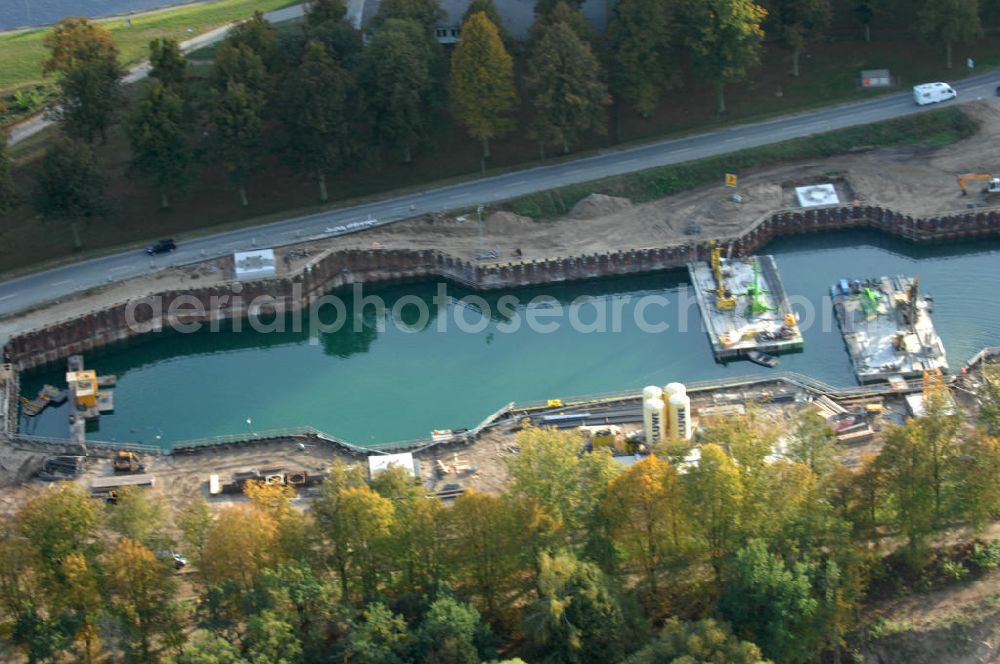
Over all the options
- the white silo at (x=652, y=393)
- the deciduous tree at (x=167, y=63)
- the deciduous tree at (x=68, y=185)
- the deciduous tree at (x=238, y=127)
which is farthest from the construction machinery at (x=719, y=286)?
the deciduous tree at (x=68, y=185)

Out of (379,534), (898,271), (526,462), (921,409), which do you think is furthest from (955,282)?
(379,534)

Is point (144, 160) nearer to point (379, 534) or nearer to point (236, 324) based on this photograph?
point (236, 324)

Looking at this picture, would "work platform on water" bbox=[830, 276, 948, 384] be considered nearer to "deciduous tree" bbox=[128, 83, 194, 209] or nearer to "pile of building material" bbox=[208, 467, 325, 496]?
"pile of building material" bbox=[208, 467, 325, 496]

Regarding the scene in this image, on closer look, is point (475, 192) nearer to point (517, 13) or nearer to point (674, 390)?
point (517, 13)

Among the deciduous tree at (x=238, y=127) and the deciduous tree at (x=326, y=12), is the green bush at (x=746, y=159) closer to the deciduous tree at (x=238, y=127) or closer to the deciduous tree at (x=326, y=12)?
the deciduous tree at (x=238, y=127)

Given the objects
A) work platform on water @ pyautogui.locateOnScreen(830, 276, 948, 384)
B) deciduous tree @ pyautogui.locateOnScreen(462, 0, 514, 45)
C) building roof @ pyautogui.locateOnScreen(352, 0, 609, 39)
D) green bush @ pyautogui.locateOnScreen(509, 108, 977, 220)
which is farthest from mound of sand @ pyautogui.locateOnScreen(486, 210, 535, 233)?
work platform on water @ pyautogui.locateOnScreen(830, 276, 948, 384)

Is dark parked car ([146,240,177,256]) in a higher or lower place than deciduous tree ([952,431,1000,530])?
higher
